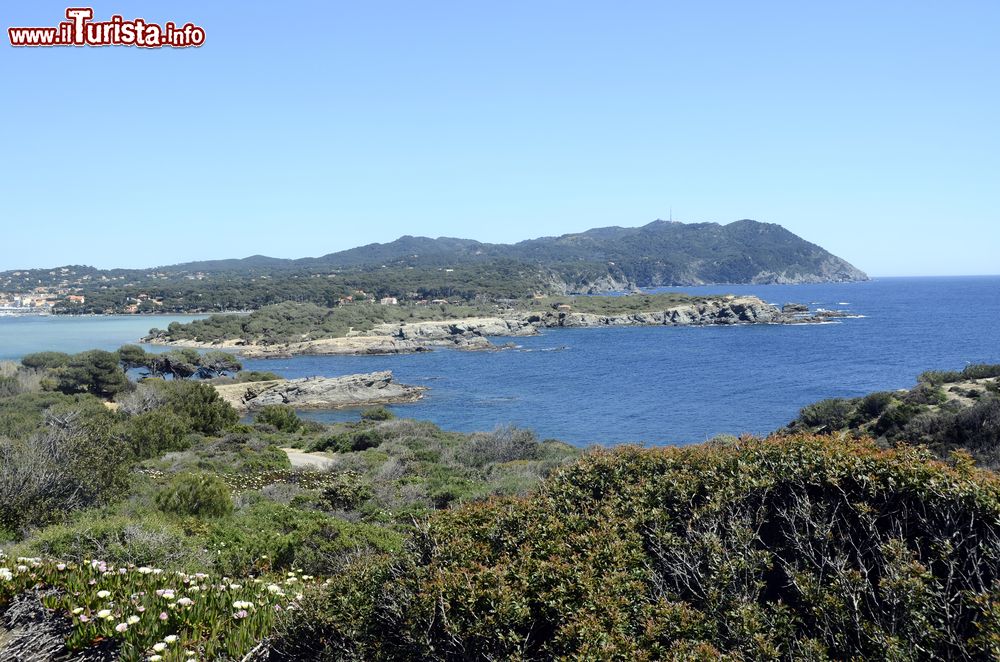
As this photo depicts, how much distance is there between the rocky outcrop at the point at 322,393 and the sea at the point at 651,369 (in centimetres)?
242

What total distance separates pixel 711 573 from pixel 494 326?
9662cm

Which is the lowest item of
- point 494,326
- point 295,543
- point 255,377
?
point 255,377

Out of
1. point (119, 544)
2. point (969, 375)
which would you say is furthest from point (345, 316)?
point (119, 544)

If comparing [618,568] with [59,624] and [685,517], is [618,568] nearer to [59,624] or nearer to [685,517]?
[685,517]

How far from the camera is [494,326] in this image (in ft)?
333

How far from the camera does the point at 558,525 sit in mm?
5418

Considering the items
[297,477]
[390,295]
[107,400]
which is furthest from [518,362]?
[390,295]

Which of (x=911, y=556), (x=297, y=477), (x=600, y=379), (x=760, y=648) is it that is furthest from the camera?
(x=600, y=379)

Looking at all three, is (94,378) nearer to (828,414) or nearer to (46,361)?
(46,361)

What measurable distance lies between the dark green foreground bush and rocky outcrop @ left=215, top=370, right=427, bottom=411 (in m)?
45.3

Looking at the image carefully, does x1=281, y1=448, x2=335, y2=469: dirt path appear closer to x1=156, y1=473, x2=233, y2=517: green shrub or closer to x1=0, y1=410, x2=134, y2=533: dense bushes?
x1=0, y1=410, x2=134, y2=533: dense bushes

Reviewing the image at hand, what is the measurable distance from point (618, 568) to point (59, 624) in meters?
4.41

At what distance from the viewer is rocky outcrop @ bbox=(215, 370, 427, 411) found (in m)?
50.0

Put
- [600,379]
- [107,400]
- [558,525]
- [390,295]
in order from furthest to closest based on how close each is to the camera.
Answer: [390,295]
[600,379]
[107,400]
[558,525]
